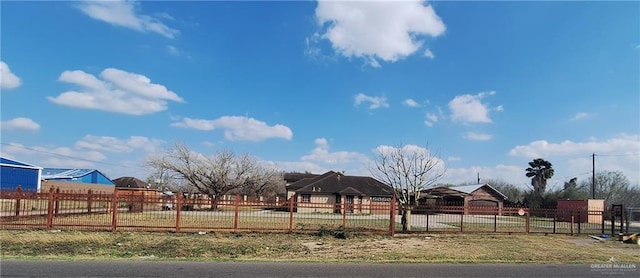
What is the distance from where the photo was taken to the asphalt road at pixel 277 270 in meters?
8.92

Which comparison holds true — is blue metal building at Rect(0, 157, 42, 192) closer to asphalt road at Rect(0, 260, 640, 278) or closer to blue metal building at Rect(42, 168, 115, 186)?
blue metal building at Rect(42, 168, 115, 186)

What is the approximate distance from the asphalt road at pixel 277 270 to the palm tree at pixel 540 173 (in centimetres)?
5952

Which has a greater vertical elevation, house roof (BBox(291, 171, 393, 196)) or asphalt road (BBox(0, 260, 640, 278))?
house roof (BBox(291, 171, 393, 196))

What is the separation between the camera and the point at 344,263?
1088 cm

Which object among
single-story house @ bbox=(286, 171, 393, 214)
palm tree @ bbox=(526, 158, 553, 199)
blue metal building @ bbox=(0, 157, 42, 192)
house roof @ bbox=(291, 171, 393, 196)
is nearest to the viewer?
blue metal building @ bbox=(0, 157, 42, 192)

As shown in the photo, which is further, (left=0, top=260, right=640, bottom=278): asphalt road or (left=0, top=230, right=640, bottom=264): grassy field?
(left=0, top=230, right=640, bottom=264): grassy field

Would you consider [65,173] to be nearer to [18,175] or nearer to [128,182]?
[128,182]

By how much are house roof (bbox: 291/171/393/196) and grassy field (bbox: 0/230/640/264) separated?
3287cm

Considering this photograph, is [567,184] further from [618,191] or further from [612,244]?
[612,244]

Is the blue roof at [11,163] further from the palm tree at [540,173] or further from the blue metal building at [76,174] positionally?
the palm tree at [540,173]

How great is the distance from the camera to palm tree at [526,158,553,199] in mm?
65319

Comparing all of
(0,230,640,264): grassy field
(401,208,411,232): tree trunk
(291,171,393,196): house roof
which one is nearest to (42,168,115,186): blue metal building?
(291,171,393,196): house roof

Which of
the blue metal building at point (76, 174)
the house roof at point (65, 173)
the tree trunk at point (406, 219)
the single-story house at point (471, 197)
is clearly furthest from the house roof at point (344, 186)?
the house roof at point (65, 173)

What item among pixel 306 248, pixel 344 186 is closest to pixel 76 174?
pixel 344 186
